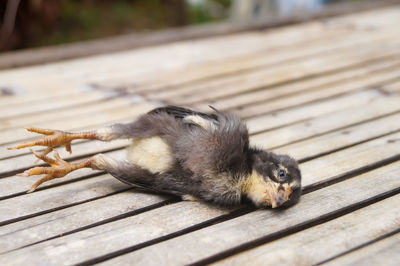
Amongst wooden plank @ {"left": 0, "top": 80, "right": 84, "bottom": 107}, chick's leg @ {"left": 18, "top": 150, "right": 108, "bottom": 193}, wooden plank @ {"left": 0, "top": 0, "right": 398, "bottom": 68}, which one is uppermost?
wooden plank @ {"left": 0, "top": 0, "right": 398, "bottom": 68}

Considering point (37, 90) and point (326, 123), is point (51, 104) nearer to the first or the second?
point (37, 90)

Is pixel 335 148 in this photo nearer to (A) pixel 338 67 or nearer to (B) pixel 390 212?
(B) pixel 390 212

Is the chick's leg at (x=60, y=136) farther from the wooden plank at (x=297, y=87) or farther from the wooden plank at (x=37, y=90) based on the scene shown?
the wooden plank at (x=37, y=90)

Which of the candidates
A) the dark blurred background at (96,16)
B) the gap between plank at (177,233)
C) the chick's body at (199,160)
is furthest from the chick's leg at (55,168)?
the dark blurred background at (96,16)

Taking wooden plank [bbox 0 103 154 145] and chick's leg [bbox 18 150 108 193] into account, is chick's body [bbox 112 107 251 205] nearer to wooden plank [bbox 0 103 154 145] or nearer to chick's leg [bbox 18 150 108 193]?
chick's leg [bbox 18 150 108 193]

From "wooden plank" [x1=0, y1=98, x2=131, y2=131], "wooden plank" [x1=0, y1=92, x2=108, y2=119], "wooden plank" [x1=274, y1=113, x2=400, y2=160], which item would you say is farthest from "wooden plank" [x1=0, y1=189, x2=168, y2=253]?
"wooden plank" [x1=0, y1=92, x2=108, y2=119]

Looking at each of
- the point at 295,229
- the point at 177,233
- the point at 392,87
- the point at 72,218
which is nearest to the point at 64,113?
the point at 72,218
